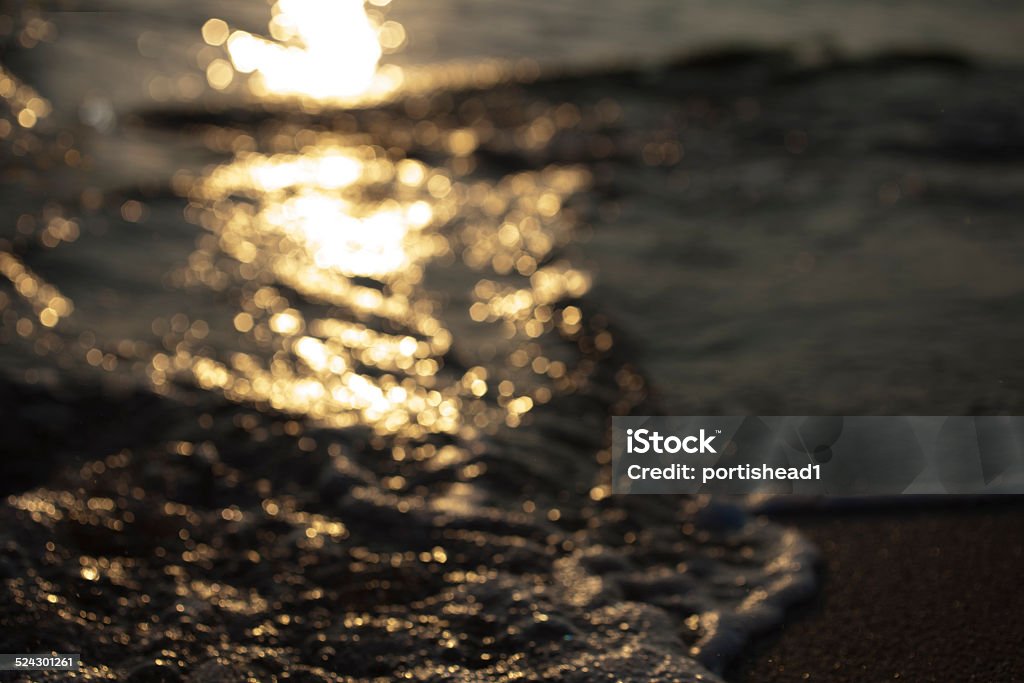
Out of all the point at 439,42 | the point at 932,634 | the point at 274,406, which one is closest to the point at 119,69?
the point at 439,42

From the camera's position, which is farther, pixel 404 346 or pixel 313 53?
pixel 313 53

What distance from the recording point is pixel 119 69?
611cm

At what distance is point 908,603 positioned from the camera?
205 centimetres

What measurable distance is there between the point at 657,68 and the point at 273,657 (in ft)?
17.5

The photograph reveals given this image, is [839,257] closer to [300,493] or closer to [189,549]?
[300,493]

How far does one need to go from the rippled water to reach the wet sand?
87 mm

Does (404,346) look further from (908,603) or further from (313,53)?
(313,53)

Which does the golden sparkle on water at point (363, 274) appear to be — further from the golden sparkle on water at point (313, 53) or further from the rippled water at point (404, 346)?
the golden sparkle on water at point (313, 53)

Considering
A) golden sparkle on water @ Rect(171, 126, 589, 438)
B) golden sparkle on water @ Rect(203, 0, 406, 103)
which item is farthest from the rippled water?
golden sparkle on water @ Rect(203, 0, 406, 103)

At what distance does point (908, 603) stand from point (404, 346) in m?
1.59

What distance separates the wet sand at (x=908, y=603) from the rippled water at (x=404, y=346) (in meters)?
0.09

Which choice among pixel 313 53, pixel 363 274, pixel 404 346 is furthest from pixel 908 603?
pixel 313 53

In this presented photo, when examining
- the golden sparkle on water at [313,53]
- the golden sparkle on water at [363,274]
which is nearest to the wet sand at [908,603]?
the golden sparkle on water at [363,274]

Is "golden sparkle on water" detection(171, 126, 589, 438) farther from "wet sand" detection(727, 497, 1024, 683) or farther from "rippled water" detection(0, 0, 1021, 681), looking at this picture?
"wet sand" detection(727, 497, 1024, 683)
